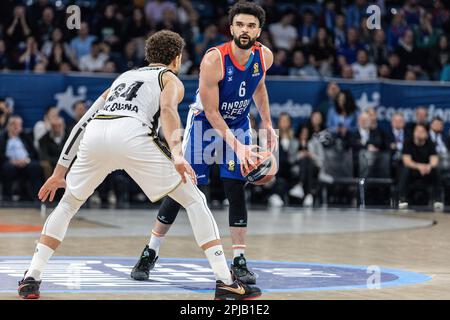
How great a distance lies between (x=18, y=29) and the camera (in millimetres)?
18062

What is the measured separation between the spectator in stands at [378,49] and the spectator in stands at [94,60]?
516 cm

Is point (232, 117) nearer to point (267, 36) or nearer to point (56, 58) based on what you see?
point (56, 58)

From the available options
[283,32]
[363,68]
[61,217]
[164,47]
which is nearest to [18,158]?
[283,32]

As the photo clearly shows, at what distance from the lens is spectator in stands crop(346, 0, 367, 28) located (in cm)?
1984

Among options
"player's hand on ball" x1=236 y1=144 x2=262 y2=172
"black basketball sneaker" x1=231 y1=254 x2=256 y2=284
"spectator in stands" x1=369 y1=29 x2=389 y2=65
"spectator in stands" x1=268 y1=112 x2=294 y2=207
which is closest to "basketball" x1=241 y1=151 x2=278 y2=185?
"player's hand on ball" x1=236 y1=144 x2=262 y2=172

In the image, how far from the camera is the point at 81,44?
59.6 feet

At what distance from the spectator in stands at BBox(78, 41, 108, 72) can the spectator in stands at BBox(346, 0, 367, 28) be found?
5180 mm

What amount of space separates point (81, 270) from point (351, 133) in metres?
9.02

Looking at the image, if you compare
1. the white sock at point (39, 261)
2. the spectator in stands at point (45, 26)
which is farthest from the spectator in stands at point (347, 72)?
the white sock at point (39, 261)

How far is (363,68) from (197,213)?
→ 1239cm

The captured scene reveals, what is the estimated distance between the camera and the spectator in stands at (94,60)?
1769 centimetres

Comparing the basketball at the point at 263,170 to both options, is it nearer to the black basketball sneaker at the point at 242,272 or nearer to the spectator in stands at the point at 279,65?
the black basketball sneaker at the point at 242,272

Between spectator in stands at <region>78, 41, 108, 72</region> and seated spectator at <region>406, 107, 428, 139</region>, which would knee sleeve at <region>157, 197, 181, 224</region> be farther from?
spectator in stands at <region>78, 41, 108, 72</region>
